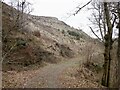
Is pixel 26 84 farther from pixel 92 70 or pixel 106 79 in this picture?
pixel 92 70

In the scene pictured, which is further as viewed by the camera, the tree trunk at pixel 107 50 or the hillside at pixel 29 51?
the hillside at pixel 29 51

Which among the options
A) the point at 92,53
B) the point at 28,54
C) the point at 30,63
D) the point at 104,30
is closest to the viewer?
the point at 104,30

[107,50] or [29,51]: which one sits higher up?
[107,50]

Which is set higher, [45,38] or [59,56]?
[45,38]

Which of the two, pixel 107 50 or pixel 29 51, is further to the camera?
pixel 29 51

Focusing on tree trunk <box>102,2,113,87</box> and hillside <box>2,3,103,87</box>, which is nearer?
tree trunk <box>102,2,113,87</box>

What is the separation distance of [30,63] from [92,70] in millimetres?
7526

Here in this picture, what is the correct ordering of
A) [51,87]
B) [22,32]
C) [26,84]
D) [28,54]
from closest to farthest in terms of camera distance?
[51,87] → [26,84] → [28,54] → [22,32]

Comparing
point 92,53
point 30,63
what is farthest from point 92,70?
point 30,63

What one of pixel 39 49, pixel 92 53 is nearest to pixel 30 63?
pixel 39 49

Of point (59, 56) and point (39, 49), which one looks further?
point (59, 56)

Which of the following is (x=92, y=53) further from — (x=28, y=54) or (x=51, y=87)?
(x=51, y=87)

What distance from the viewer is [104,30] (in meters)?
23.9

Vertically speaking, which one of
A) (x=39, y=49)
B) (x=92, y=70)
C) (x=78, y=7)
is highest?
(x=78, y=7)
